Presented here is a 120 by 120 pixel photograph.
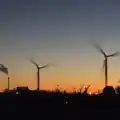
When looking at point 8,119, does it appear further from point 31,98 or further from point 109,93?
point 109,93

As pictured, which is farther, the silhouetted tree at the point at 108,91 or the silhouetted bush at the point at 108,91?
the silhouetted tree at the point at 108,91

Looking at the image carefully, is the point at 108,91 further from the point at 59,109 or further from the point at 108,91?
the point at 59,109

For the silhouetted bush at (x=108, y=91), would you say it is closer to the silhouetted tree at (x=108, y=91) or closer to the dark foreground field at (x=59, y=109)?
the silhouetted tree at (x=108, y=91)

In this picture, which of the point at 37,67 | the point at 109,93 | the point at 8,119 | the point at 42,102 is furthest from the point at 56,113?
the point at 37,67

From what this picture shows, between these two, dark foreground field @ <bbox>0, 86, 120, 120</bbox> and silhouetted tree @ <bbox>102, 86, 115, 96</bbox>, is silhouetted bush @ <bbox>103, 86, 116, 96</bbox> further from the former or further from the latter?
dark foreground field @ <bbox>0, 86, 120, 120</bbox>

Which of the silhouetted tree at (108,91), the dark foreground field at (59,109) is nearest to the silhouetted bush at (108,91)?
the silhouetted tree at (108,91)

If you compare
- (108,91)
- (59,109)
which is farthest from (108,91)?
(59,109)

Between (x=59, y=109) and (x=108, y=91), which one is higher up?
(x=108, y=91)

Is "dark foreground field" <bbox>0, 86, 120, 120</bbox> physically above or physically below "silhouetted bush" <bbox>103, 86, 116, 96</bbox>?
below

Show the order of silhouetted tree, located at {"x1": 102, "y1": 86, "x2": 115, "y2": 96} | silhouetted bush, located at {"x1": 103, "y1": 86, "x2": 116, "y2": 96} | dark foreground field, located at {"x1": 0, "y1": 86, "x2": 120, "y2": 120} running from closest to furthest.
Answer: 1. dark foreground field, located at {"x1": 0, "y1": 86, "x2": 120, "y2": 120}
2. silhouetted bush, located at {"x1": 103, "y1": 86, "x2": 116, "y2": 96}
3. silhouetted tree, located at {"x1": 102, "y1": 86, "x2": 115, "y2": 96}

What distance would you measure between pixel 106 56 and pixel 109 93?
30165 millimetres

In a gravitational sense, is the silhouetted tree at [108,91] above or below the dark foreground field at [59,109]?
above

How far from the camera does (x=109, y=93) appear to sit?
152m

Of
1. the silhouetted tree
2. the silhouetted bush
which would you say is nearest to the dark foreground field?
the silhouetted bush
